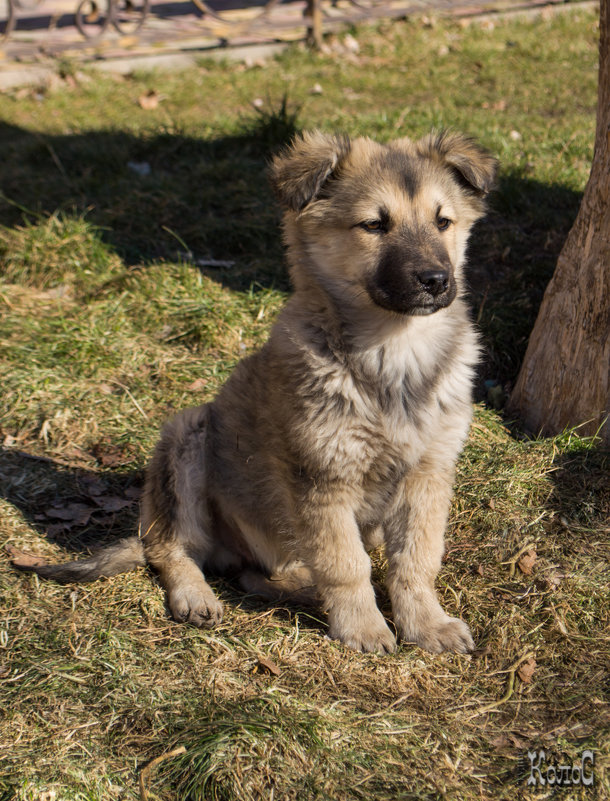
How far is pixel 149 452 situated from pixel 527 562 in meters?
2.07

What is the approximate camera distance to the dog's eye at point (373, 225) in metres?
3.21

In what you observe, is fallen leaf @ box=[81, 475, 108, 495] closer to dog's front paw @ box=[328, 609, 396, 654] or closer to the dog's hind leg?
the dog's hind leg

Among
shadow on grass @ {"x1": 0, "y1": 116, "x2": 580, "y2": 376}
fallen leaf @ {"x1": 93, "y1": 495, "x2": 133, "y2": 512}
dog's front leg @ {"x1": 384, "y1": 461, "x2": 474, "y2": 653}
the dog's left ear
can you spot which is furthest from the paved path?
A: dog's front leg @ {"x1": 384, "y1": 461, "x2": 474, "y2": 653}

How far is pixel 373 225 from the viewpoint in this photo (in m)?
3.21

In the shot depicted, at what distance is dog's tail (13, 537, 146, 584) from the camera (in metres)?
3.47

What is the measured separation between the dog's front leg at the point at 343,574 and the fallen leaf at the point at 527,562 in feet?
2.41

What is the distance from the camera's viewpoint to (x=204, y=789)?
8.21ft

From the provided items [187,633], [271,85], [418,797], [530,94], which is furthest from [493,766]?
[271,85]

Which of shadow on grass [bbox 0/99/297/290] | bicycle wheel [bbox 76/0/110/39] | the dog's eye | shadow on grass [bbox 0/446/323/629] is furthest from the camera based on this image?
bicycle wheel [bbox 76/0/110/39]

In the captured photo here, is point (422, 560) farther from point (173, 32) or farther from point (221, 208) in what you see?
point (173, 32)

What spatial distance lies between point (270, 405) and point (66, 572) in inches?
43.1

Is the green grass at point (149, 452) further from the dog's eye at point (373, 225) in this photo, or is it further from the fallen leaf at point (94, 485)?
the dog's eye at point (373, 225)

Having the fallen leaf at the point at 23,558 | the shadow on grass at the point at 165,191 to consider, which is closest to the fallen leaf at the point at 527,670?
the fallen leaf at the point at 23,558

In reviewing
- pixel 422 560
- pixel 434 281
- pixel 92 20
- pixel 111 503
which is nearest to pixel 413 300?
pixel 434 281
